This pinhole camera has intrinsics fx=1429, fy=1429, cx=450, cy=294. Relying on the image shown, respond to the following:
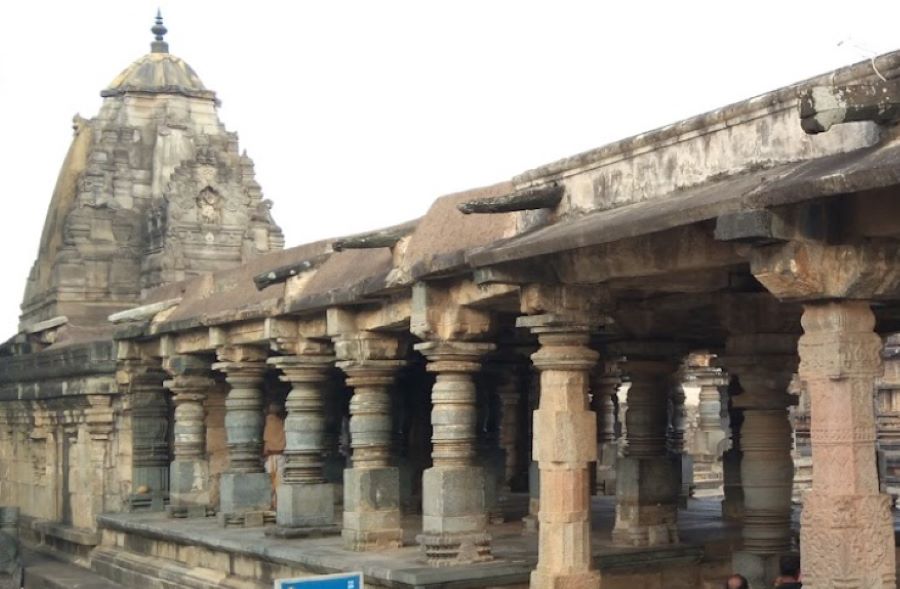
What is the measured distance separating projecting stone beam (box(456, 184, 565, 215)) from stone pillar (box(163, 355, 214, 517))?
28.2 feet

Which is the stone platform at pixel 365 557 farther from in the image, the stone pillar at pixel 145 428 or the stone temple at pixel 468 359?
the stone pillar at pixel 145 428

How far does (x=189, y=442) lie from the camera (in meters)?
18.7

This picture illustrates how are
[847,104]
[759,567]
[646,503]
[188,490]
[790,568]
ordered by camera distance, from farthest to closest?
[188,490] → [646,503] → [759,567] → [790,568] → [847,104]

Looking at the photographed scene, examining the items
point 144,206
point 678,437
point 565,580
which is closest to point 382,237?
point 565,580

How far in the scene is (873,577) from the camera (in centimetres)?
749

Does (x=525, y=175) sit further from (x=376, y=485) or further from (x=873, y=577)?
(x=873, y=577)

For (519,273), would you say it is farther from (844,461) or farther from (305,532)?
(305,532)

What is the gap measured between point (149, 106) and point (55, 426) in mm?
7083

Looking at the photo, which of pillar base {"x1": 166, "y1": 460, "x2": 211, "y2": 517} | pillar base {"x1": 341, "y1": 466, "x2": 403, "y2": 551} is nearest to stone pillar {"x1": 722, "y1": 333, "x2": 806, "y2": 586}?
pillar base {"x1": 341, "y1": 466, "x2": 403, "y2": 551}

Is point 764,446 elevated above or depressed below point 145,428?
below

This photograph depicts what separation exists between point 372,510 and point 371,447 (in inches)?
23.8

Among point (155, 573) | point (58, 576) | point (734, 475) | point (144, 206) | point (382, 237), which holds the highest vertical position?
point (144, 206)

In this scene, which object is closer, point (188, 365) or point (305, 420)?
point (305, 420)

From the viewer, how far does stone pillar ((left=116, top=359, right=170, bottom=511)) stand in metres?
19.8
